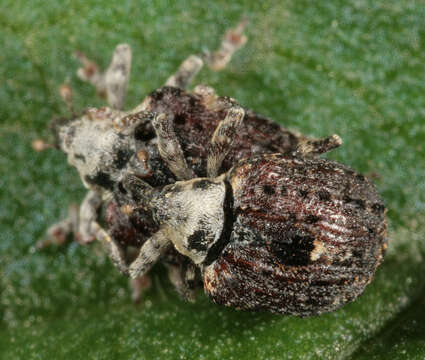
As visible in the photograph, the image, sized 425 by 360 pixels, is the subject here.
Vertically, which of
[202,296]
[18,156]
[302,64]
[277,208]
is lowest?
[202,296]

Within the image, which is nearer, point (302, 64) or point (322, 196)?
point (322, 196)

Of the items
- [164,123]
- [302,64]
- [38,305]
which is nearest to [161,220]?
[164,123]

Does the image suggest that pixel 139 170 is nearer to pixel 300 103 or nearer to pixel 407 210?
pixel 300 103

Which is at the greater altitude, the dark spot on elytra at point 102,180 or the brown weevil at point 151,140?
the brown weevil at point 151,140

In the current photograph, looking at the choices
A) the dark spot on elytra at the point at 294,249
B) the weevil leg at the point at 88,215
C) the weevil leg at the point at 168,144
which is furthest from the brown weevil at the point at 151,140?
the dark spot on elytra at the point at 294,249

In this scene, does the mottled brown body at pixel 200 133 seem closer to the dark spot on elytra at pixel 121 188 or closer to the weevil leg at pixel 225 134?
the weevil leg at pixel 225 134

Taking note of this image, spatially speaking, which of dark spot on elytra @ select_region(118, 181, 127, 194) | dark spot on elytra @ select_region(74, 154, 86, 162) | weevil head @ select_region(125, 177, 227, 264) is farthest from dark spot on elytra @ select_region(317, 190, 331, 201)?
dark spot on elytra @ select_region(74, 154, 86, 162)

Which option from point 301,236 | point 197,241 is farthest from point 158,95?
point 301,236

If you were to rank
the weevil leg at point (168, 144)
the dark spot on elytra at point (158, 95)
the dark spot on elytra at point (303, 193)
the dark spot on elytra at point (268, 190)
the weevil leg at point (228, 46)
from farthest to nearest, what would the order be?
the weevil leg at point (228, 46)
the dark spot on elytra at point (158, 95)
the weevil leg at point (168, 144)
the dark spot on elytra at point (268, 190)
the dark spot on elytra at point (303, 193)
